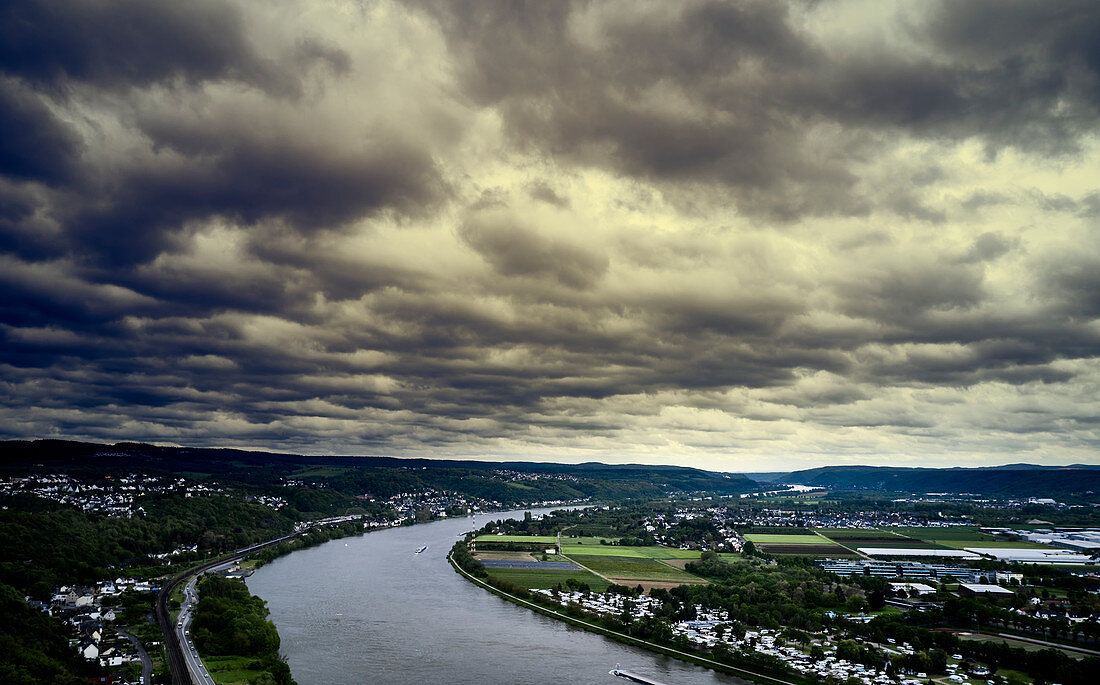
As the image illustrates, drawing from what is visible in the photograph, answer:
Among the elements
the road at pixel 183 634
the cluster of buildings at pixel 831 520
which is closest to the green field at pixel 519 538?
the road at pixel 183 634

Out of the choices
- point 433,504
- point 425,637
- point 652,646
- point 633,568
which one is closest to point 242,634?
point 425,637

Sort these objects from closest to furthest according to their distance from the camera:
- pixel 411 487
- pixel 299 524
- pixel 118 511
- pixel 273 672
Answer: pixel 273 672 → pixel 118 511 → pixel 299 524 → pixel 411 487

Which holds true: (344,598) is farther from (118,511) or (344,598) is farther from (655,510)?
(655,510)

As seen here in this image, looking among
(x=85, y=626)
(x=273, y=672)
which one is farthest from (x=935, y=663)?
(x=85, y=626)

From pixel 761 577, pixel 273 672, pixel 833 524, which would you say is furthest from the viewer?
pixel 833 524

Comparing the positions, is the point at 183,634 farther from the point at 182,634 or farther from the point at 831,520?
the point at 831,520

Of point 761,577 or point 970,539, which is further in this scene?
point 970,539

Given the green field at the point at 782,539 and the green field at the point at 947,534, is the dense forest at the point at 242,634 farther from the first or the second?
the green field at the point at 947,534
